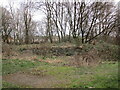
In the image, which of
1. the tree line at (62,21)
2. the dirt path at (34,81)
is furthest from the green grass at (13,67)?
the tree line at (62,21)

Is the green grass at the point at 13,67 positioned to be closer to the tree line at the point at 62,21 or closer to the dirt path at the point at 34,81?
the dirt path at the point at 34,81

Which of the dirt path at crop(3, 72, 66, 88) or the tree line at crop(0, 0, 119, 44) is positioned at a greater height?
the tree line at crop(0, 0, 119, 44)

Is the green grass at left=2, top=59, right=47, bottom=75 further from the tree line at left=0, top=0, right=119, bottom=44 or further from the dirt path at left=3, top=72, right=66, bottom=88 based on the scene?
the tree line at left=0, top=0, right=119, bottom=44

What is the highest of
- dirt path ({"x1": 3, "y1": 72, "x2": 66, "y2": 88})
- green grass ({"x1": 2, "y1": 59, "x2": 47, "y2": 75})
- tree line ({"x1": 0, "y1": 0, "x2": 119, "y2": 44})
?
tree line ({"x1": 0, "y1": 0, "x2": 119, "y2": 44})

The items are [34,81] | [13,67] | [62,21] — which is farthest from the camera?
[62,21]

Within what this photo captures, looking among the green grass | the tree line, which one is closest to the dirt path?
the green grass

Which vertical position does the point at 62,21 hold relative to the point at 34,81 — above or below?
above

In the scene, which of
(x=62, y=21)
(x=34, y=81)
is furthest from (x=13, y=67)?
(x=62, y=21)

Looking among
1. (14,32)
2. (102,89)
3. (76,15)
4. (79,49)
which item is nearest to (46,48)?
(79,49)

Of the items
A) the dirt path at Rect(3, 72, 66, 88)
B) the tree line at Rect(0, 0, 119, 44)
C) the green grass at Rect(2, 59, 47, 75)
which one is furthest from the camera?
the tree line at Rect(0, 0, 119, 44)

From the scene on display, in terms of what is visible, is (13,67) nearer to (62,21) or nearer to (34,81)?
(34,81)

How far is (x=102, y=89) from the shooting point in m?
4.98

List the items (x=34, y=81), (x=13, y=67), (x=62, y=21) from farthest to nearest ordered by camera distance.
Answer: (x=62, y=21), (x=13, y=67), (x=34, y=81)

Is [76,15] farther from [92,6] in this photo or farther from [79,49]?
[79,49]
